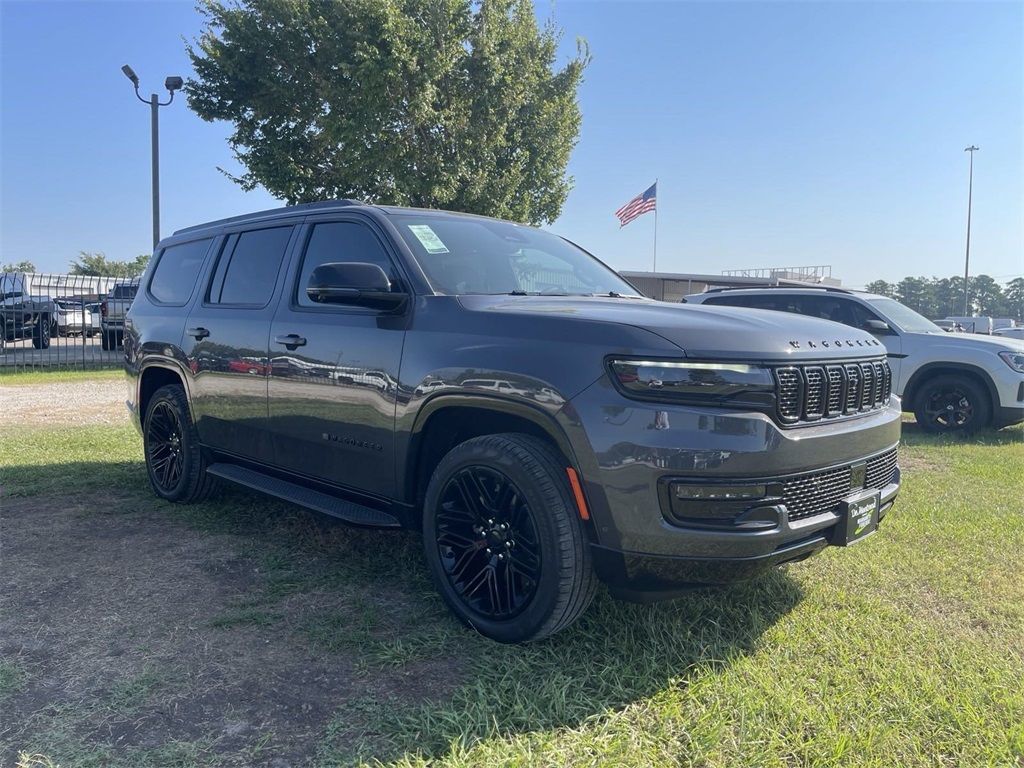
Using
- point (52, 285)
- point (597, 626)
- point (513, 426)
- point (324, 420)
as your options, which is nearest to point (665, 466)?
point (513, 426)

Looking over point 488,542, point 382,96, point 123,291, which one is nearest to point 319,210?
point 488,542

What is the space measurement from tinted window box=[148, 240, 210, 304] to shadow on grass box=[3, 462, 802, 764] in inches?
76.8

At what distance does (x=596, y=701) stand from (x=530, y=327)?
140cm

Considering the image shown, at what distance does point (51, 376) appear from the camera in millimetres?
14422

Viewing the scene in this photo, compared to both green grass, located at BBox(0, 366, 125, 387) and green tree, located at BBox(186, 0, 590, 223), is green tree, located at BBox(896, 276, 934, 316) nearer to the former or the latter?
green tree, located at BBox(186, 0, 590, 223)

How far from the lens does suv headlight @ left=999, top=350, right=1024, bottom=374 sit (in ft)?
26.7

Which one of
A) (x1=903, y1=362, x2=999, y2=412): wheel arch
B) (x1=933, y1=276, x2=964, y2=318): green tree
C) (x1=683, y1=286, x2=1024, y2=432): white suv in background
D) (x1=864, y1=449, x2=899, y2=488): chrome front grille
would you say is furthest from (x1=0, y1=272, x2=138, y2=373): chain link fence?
(x1=933, y1=276, x2=964, y2=318): green tree

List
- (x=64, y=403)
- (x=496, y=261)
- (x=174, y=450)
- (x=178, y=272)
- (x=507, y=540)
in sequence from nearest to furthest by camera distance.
Answer: (x=507, y=540)
(x=496, y=261)
(x=174, y=450)
(x=178, y=272)
(x=64, y=403)

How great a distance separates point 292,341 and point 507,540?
1.72 meters

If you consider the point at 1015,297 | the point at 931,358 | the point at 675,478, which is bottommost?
the point at 675,478

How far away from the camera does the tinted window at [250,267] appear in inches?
170

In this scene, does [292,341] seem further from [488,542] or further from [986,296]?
[986,296]

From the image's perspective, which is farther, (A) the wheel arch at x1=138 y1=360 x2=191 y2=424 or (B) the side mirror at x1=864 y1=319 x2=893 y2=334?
(B) the side mirror at x1=864 y1=319 x2=893 y2=334

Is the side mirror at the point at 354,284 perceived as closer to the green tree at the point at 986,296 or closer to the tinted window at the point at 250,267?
the tinted window at the point at 250,267
